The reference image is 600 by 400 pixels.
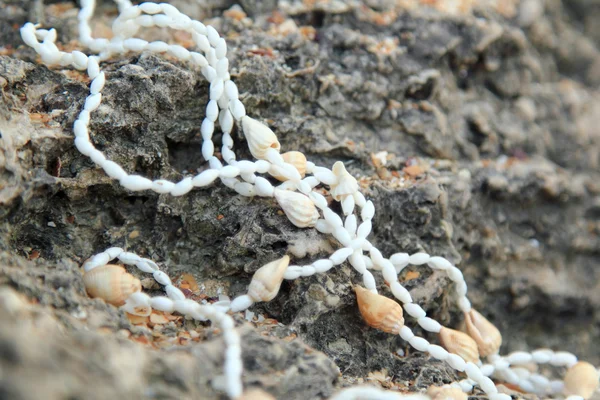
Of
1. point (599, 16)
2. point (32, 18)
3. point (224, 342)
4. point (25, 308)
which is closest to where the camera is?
point (25, 308)

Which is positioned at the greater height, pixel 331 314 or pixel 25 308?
pixel 25 308

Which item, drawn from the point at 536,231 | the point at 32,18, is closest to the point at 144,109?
the point at 32,18

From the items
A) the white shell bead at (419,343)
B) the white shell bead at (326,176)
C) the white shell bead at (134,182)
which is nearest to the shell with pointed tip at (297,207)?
the white shell bead at (326,176)

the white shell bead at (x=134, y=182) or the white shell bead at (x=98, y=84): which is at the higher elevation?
the white shell bead at (x=98, y=84)

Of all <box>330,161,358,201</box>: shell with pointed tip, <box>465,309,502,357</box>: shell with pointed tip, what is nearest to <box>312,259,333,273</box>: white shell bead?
<box>330,161,358,201</box>: shell with pointed tip

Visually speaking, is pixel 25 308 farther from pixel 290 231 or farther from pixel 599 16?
pixel 599 16

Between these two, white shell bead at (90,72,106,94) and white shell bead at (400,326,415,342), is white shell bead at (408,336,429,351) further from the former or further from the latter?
white shell bead at (90,72,106,94)

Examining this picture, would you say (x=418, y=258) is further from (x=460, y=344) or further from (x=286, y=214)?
(x=286, y=214)

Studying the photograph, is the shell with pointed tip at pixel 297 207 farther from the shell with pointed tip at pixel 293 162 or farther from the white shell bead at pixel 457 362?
the white shell bead at pixel 457 362
